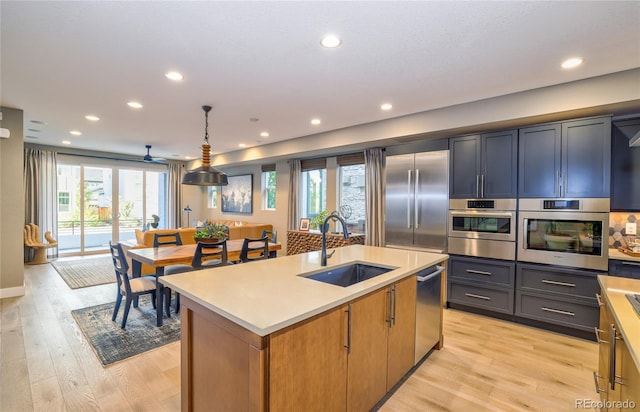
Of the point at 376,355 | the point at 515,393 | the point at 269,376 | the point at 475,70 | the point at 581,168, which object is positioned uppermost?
the point at 475,70

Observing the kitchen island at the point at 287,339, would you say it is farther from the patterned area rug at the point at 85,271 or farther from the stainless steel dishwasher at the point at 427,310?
the patterned area rug at the point at 85,271

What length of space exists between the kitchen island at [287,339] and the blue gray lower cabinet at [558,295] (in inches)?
79.4

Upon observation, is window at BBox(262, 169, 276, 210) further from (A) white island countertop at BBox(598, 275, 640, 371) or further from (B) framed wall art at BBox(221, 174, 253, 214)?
(A) white island countertop at BBox(598, 275, 640, 371)

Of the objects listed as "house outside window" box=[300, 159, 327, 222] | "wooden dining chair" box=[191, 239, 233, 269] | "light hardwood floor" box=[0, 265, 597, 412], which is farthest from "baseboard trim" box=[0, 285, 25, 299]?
"house outside window" box=[300, 159, 327, 222]

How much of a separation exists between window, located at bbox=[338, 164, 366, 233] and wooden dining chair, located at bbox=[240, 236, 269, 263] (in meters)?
1.97

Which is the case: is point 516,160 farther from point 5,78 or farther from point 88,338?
point 5,78

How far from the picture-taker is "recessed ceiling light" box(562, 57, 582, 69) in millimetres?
2430

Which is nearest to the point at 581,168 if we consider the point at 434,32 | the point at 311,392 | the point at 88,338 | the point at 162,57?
the point at 434,32

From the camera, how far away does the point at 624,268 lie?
9.34 feet

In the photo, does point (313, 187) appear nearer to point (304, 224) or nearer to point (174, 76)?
point (304, 224)

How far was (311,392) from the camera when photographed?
1.41 metres

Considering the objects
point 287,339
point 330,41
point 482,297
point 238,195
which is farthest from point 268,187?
point 287,339

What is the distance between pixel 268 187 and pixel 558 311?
5.83m

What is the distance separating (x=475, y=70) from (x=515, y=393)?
2661 millimetres
